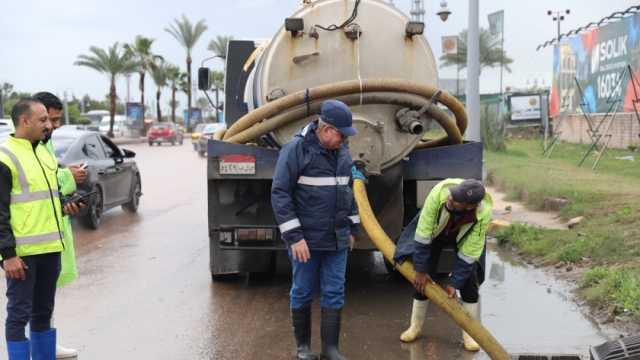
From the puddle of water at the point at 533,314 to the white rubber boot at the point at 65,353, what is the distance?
3165 mm

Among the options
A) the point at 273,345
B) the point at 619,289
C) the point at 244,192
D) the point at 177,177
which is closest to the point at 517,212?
the point at 619,289

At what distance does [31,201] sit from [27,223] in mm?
132

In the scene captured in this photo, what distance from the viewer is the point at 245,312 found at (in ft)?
21.6

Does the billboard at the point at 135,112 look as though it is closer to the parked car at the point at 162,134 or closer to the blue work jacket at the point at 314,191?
the parked car at the point at 162,134

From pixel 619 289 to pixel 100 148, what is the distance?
8460 mm

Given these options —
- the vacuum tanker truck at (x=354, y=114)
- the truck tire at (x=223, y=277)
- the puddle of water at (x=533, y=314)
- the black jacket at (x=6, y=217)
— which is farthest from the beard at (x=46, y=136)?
the puddle of water at (x=533, y=314)

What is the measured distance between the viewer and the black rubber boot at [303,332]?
5.23 m

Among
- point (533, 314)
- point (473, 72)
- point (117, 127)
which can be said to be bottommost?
point (533, 314)

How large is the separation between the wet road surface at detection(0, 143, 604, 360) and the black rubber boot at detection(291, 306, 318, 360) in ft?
0.75

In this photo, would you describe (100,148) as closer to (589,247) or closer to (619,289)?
(589,247)

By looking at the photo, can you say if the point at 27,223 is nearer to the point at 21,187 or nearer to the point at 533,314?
the point at 21,187

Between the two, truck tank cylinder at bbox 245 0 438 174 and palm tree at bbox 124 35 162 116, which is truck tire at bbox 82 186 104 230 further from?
palm tree at bbox 124 35 162 116

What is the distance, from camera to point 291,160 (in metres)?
4.98

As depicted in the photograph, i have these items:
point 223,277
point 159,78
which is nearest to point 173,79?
point 159,78
